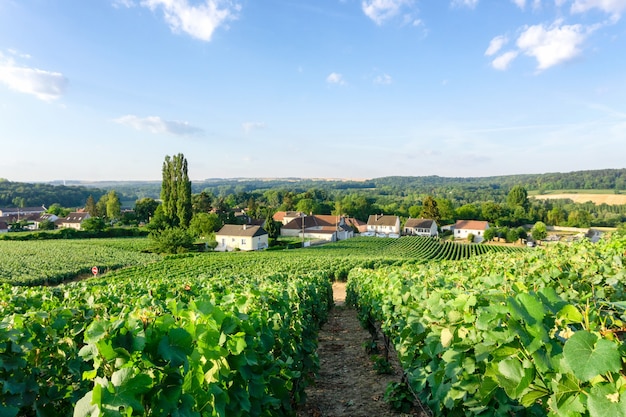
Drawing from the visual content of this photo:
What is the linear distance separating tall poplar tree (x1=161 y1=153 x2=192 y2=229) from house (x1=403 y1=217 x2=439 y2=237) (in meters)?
47.8

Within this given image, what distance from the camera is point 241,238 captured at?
56188mm

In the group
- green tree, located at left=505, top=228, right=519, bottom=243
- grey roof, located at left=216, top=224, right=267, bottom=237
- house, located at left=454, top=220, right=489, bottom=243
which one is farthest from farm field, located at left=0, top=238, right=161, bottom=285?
house, located at left=454, top=220, right=489, bottom=243

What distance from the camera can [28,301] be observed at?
5797 mm

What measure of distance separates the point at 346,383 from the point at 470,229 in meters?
83.8

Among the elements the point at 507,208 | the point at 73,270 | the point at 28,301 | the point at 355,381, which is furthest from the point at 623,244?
the point at 507,208

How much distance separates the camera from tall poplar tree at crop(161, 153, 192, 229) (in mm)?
58188

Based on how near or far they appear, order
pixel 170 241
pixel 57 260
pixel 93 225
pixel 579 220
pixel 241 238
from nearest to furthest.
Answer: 1. pixel 57 260
2. pixel 170 241
3. pixel 241 238
4. pixel 93 225
5. pixel 579 220

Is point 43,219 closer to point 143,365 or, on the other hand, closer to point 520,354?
point 143,365

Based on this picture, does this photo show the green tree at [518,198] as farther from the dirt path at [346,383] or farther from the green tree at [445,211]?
the dirt path at [346,383]

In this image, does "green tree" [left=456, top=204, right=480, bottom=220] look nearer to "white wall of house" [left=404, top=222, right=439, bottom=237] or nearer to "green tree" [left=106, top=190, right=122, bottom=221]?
"white wall of house" [left=404, top=222, right=439, bottom=237]

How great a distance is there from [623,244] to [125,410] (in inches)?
403

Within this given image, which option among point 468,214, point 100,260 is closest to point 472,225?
point 468,214

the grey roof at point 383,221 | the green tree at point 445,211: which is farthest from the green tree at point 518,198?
the grey roof at point 383,221

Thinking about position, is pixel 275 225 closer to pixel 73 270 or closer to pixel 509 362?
pixel 73 270
